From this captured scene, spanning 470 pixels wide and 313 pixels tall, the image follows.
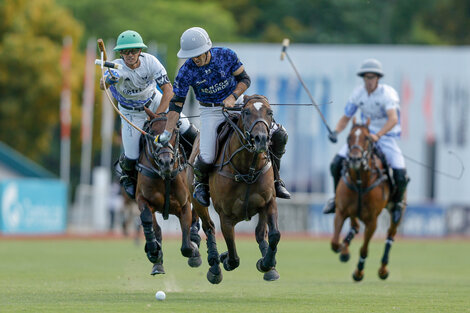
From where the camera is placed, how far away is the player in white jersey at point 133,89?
12.8 meters

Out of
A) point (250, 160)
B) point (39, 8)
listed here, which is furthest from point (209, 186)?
point (39, 8)

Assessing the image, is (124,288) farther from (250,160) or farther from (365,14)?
(365,14)

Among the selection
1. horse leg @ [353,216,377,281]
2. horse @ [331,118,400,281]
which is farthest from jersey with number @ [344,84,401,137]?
horse leg @ [353,216,377,281]

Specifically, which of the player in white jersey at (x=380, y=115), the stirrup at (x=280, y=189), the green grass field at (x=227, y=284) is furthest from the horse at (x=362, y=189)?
the stirrup at (x=280, y=189)

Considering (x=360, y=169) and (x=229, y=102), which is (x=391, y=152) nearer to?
(x=360, y=169)

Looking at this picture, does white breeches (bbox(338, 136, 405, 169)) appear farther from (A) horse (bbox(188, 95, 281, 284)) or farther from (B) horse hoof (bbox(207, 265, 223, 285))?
(A) horse (bbox(188, 95, 281, 284))

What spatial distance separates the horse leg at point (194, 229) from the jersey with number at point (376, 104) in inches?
143

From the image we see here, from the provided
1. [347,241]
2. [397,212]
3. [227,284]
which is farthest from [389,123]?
[227,284]

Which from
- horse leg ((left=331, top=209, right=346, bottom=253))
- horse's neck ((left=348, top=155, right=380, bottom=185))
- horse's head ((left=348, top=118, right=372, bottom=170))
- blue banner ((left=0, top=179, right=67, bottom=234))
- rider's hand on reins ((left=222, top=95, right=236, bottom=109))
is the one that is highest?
rider's hand on reins ((left=222, top=95, right=236, bottom=109))

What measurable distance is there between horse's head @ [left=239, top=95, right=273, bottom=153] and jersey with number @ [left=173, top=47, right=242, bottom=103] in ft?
2.84

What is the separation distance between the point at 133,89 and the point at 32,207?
1865cm

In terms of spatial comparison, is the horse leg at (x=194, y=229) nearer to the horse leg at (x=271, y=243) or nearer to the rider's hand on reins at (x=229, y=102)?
the horse leg at (x=271, y=243)

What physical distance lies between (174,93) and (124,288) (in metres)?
2.74

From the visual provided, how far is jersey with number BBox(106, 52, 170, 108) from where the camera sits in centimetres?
1307
